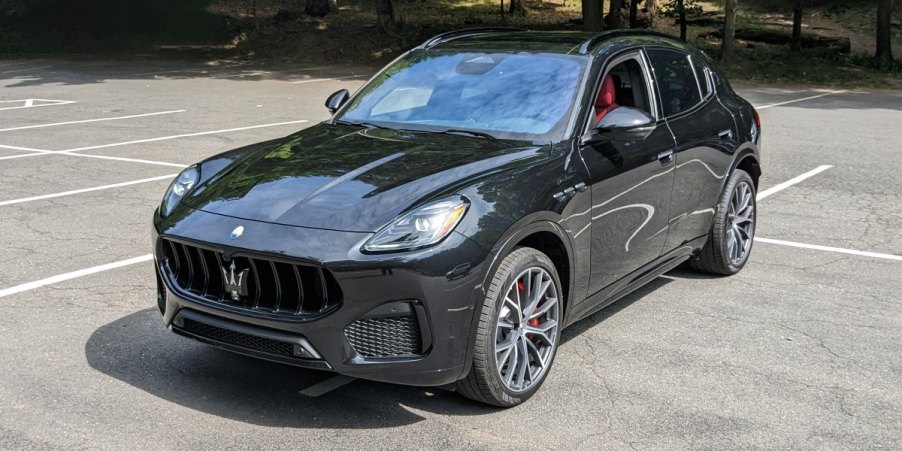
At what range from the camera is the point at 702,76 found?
21.2 feet

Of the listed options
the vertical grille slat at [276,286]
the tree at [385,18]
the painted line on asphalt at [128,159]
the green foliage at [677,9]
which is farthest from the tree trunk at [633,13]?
the vertical grille slat at [276,286]

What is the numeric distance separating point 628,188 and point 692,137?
3.21 feet

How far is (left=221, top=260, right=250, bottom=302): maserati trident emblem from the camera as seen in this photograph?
13.4 feet

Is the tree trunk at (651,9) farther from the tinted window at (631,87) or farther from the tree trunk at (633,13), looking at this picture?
the tinted window at (631,87)

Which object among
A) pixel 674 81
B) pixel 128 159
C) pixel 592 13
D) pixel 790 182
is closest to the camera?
pixel 674 81

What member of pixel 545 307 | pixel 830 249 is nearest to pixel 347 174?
pixel 545 307

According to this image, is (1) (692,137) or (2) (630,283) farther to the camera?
(1) (692,137)

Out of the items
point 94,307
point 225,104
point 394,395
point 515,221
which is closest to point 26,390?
point 94,307

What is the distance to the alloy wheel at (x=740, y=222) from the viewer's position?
6578 millimetres

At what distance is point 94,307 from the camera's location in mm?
5801

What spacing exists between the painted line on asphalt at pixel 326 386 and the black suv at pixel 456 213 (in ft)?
1.81

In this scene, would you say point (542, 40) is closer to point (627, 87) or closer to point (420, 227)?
point (627, 87)

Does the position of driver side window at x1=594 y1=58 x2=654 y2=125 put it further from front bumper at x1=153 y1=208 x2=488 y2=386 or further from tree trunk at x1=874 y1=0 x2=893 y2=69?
tree trunk at x1=874 y1=0 x2=893 y2=69

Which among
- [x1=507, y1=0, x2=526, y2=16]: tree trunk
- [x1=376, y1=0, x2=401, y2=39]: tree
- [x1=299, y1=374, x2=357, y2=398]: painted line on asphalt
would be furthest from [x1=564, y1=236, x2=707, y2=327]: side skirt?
[x1=507, y1=0, x2=526, y2=16]: tree trunk
